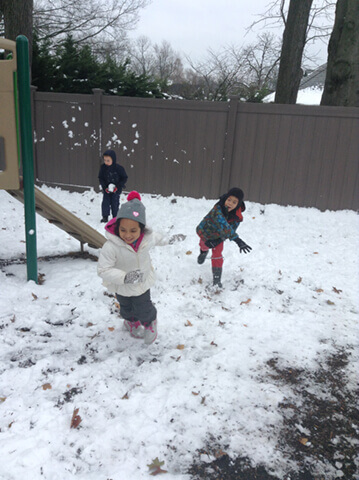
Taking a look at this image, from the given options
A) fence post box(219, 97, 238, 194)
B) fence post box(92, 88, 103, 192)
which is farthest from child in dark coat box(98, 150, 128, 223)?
fence post box(219, 97, 238, 194)

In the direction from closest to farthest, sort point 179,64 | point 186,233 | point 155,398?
point 155,398 < point 186,233 < point 179,64

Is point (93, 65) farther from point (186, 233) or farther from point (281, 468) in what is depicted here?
point (281, 468)

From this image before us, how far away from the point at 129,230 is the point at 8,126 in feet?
6.68

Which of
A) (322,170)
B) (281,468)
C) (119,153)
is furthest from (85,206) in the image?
(281,468)

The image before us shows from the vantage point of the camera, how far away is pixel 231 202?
4.66 m

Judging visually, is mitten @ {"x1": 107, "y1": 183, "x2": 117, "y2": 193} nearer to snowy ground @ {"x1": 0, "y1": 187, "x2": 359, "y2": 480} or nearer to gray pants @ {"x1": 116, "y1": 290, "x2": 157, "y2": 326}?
snowy ground @ {"x1": 0, "y1": 187, "x2": 359, "y2": 480}

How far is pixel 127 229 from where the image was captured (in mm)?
3059

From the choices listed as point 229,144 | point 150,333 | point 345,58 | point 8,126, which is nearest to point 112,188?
point 229,144

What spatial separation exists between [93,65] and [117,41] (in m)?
11.6

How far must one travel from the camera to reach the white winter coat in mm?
3088

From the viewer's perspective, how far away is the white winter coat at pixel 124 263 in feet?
10.1

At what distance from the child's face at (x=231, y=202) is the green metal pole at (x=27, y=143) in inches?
92.3

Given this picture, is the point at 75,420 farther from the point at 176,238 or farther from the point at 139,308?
the point at 176,238

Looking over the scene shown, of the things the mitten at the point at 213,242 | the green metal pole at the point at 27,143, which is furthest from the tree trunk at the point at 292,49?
the green metal pole at the point at 27,143
